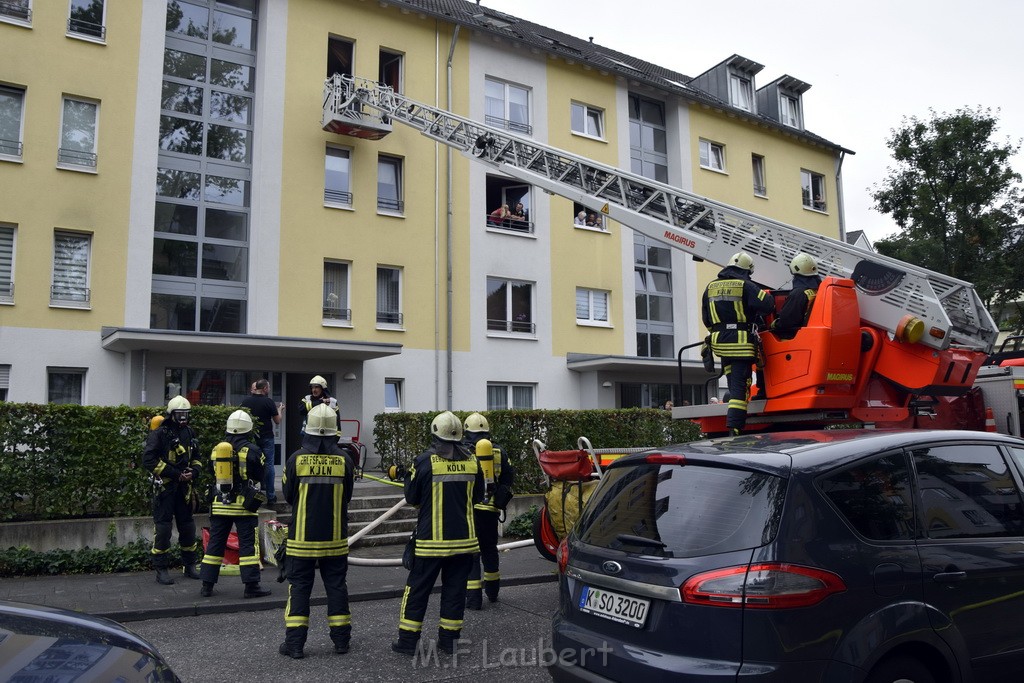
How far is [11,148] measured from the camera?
15453mm

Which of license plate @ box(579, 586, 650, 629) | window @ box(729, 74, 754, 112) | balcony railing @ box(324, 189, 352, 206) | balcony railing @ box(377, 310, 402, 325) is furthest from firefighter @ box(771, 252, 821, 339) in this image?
window @ box(729, 74, 754, 112)

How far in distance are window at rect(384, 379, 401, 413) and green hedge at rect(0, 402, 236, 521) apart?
27.7 feet

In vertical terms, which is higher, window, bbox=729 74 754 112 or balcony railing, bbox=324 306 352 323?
window, bbox=729 74 754 112

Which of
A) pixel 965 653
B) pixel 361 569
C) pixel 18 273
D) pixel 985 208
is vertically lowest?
pixel 361 569

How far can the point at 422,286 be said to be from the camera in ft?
64.0

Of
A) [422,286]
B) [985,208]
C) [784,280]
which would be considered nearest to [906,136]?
[985,208]

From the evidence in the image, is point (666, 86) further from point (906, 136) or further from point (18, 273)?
point (18, 273)

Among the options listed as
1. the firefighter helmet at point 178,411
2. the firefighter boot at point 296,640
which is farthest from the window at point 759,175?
the firefighter boot at point 296,640

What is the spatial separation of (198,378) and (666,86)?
15.7 metres

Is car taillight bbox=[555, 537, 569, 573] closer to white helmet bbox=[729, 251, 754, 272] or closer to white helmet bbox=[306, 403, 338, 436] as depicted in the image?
white helmet bbox=[306, 403, 338, 436]

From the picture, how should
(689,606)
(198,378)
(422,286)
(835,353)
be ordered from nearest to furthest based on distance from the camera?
(689,606) → (835,353) → (198,378) → (422,286)

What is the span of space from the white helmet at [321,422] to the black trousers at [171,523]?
357 cm

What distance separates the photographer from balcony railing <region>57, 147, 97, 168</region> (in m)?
15.8

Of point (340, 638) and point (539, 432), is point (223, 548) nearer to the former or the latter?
point (340, 638)
